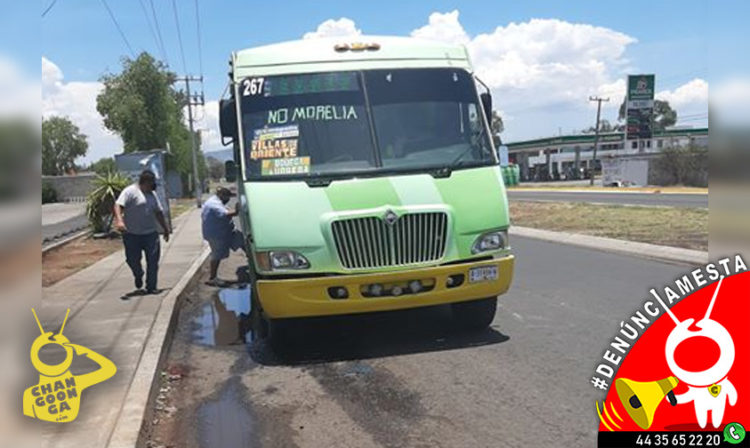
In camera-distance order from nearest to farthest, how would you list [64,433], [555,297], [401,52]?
[64,433], [401,52], [555,297]

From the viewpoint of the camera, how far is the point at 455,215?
5949 mm

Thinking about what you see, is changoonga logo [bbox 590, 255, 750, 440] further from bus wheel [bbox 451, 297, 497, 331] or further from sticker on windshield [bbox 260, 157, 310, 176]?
sticker on windshield [bbox 260, 157, 310, 176]

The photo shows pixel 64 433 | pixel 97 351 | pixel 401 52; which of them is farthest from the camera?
pixel 401 52

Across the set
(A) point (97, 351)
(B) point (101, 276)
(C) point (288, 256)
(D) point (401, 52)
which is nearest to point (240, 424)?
(C) point (288, 256)

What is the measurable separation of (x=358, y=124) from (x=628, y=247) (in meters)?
8.67

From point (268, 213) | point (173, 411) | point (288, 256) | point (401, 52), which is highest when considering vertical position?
point (401, 52)

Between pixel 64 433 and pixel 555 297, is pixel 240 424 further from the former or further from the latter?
pixel 555 297

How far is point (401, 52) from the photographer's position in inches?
A: 274

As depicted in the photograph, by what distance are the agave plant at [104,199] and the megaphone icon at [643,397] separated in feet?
59.4

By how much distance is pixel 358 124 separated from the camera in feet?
21.6

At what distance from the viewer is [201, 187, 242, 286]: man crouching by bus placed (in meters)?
10.7

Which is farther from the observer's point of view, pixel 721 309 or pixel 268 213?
pixel 268 213

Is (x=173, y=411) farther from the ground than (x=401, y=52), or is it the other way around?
(x=401, y=52)

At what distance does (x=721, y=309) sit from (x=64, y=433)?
3736mm
